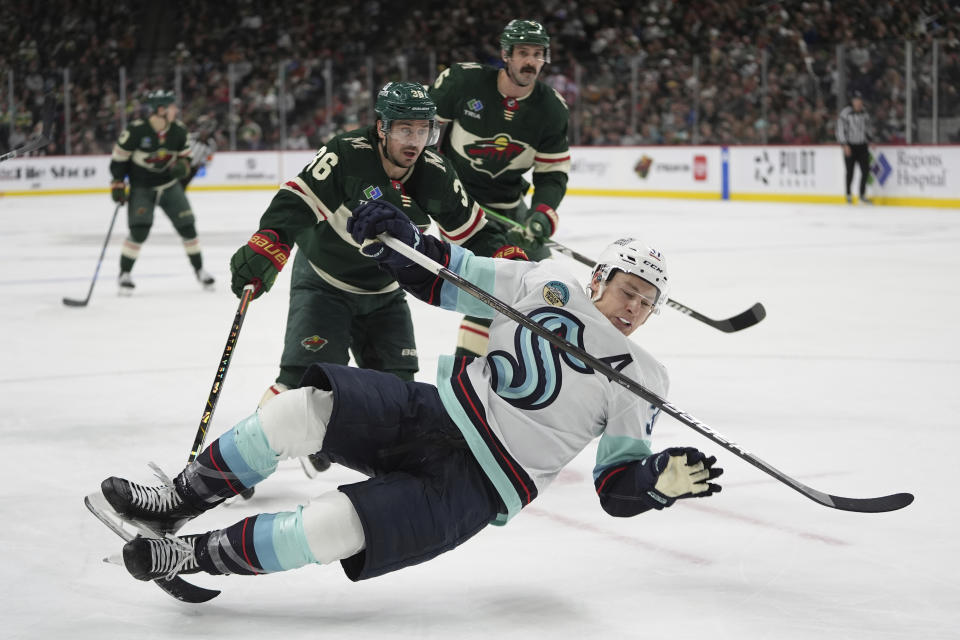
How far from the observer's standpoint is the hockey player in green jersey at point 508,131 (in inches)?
198

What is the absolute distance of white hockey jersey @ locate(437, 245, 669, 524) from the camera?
2.67 m

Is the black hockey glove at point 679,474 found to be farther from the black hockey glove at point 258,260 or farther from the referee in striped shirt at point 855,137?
the referee in striped shirt at point 855,137

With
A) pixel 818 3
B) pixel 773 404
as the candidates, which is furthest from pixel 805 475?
pixel 818 3

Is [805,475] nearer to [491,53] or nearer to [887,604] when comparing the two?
[887,604]

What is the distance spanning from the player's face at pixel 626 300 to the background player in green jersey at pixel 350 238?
887 mm

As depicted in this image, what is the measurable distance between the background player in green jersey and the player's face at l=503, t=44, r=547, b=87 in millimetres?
1170

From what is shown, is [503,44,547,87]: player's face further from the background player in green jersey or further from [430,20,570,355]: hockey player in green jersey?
the background player in green jersey

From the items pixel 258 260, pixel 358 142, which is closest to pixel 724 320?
pixel 358 142

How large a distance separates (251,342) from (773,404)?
2826 millimetres

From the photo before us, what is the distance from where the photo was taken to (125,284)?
342 inches

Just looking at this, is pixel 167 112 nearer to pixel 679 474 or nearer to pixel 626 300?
pixel 626 300

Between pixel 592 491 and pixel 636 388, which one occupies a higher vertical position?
pixel 636 388

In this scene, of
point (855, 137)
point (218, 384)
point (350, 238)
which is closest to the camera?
point (218, 384)

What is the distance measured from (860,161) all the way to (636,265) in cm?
1330
